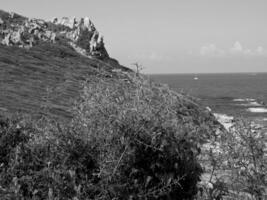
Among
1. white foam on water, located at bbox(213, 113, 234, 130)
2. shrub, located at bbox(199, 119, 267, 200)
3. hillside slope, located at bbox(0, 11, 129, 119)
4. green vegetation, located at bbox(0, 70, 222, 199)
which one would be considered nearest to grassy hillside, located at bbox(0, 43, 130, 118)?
hillside slope, located at bbox(0, 11, 129, 119)

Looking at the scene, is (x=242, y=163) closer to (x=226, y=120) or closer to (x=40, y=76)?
(x=226, y=120)

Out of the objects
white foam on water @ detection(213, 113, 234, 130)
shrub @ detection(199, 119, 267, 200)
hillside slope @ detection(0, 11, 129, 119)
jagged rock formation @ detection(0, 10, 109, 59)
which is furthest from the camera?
jagged rock formation @ detection(0, 10, 109, 59)

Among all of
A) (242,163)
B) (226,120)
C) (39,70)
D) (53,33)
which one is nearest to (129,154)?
(242,163)

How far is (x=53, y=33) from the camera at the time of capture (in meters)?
56.2

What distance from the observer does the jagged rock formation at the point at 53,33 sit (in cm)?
4750

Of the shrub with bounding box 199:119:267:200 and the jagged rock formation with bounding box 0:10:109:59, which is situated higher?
the jagged rock formation with bounding box 0:10:109:59

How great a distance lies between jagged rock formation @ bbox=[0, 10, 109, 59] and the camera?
156ft

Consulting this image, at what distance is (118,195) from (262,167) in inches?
80.1

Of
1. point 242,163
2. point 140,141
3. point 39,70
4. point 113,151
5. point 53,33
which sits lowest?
point 242,163

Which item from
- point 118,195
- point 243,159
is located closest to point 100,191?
point 118,195

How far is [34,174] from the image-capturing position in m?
5.18

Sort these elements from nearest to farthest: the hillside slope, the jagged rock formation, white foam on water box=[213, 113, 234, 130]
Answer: white foam on water box=[213, 113, 234, 130] < the hillside slope < the jagged rock formation

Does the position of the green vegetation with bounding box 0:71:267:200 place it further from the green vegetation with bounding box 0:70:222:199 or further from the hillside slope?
the hillside slope

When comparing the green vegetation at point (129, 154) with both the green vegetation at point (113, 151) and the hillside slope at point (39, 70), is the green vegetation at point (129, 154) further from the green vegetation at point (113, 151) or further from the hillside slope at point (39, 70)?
the hillside slope at point (39, 70)
